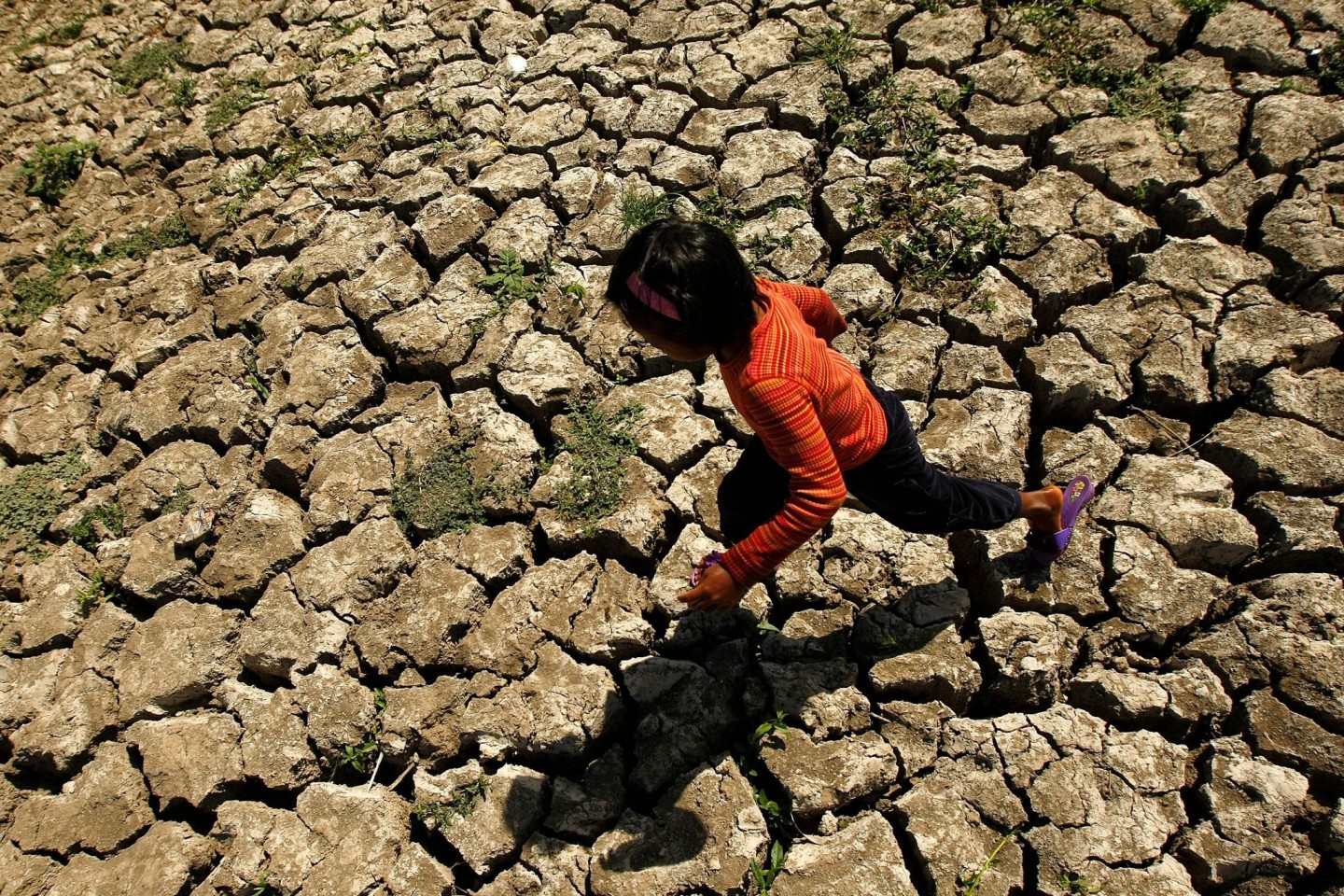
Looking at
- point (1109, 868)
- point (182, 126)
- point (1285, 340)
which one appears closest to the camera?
point (1109, 868)

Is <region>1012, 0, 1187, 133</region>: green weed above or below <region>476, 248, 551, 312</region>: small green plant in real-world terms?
above

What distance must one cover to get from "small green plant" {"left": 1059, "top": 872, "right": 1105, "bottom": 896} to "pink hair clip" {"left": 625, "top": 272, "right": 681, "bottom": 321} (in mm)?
1629

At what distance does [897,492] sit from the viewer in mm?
2166

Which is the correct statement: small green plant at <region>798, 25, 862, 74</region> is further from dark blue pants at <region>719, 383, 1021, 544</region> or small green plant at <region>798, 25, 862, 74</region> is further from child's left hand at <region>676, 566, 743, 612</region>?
child's left hand at <region>676, 566, 743, 612</region>

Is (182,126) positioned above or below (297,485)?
above

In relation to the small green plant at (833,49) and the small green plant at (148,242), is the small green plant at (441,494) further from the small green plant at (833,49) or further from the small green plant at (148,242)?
the small green plant at (833,49)

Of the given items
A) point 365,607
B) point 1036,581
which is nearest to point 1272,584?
point 1036,581

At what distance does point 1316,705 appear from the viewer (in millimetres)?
2158

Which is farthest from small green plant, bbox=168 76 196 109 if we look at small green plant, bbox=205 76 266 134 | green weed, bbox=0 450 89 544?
green weed, bbox=0 450 89 544

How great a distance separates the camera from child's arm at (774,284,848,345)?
86.2 inches

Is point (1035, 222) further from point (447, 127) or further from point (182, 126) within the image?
point (182, 126)

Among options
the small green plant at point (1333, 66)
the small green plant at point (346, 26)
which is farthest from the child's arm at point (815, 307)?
the small green plant at point (346, 26)

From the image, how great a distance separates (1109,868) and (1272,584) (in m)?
0.93

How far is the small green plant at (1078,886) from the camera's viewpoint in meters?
2.02
